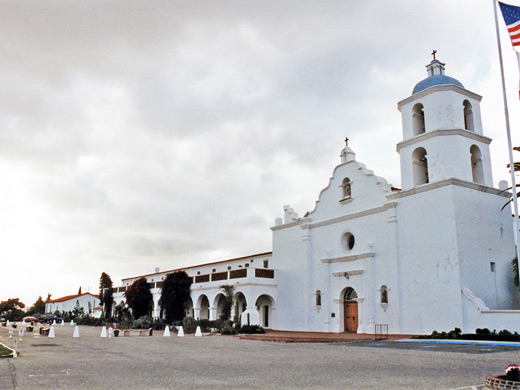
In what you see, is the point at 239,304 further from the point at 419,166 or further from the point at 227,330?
the point at 419,166

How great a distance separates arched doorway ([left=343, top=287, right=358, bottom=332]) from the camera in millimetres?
29625

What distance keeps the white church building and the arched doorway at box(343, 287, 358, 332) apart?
82 millimetres

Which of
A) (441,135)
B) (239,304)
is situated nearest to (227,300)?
(239,304)

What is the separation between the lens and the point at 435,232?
25016 mm

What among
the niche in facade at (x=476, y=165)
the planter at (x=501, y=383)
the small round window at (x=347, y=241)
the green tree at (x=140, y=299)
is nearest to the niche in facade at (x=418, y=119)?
the niche in facade at (x=476, y=165)

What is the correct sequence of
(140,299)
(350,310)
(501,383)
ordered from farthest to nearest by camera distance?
1. (140,299)
2. (350,310)
3. (501,383)

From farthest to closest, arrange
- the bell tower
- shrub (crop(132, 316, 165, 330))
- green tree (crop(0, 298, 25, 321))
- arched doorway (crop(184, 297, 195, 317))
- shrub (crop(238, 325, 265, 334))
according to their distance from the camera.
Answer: green tree (crop(0, 298, 25, 321)) → arched doorway (crop(184, 297, 195, 317)) → shrub (crop(132, 316, 165, 330)) → shrub (crop(238, 325, 265, 334)) → the bell tower

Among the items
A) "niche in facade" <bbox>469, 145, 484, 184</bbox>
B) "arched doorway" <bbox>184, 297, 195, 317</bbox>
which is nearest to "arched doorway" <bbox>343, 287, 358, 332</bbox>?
"niche in facade" <bbox>469, 145, 484, 184</bbox>

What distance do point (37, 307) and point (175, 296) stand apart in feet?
260

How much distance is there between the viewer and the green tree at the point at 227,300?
116 ft

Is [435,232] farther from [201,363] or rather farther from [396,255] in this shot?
[201,363]

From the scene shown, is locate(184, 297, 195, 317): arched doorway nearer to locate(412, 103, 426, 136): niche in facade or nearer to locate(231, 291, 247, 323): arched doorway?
locate(231, 291, 247, 323): arched doorway

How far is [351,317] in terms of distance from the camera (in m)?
29.9

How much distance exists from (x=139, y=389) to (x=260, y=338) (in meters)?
17.8
